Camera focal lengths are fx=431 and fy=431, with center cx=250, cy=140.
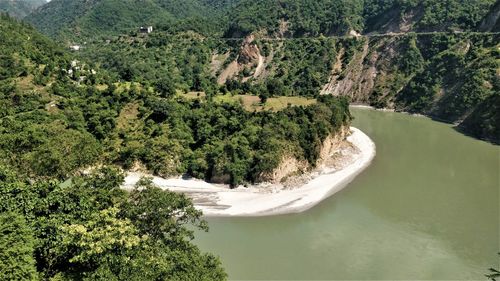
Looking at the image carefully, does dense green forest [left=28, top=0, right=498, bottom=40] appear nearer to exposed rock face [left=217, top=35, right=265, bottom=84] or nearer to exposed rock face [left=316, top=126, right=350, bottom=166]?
exposed rock face [left=217, top=35, right=265, bottom=84]

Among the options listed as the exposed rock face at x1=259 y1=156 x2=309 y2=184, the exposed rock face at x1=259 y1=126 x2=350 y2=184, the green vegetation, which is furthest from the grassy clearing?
the green vegetation

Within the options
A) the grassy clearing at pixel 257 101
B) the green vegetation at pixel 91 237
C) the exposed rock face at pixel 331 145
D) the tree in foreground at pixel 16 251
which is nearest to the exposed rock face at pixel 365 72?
the exposed rock face at pixel 331 145

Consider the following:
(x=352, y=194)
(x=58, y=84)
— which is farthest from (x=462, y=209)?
(x=58, y=84)

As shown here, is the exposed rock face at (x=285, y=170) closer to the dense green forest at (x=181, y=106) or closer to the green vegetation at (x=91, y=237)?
the dense green forest at (x=181, y=106)

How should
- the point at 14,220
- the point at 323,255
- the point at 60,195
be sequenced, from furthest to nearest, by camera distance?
the point at 323,255, the point at 60,195, the point at 14,220

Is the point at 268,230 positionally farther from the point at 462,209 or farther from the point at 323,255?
the point at 462,209

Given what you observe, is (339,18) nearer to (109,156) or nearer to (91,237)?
(109,156)
